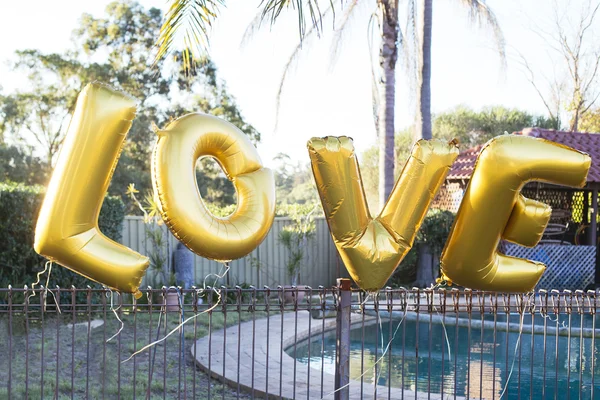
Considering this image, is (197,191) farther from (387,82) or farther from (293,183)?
(293,183)

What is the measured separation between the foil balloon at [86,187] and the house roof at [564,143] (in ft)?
41.7

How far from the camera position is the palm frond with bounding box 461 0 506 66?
13.8 m

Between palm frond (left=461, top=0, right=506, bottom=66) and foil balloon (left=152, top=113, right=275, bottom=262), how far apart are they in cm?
1126

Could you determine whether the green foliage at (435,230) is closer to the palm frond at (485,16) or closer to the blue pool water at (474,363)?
the blue pool water at (474,363)

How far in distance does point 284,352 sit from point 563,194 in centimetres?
1183

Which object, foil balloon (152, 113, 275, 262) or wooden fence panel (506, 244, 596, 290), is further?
wooden fence panel (506, 244, 596, 290)

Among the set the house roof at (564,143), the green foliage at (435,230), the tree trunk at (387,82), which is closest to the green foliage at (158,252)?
the tree trunk at (387,82)

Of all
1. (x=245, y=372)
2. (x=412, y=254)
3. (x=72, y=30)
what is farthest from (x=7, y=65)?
(x=245, y=372)

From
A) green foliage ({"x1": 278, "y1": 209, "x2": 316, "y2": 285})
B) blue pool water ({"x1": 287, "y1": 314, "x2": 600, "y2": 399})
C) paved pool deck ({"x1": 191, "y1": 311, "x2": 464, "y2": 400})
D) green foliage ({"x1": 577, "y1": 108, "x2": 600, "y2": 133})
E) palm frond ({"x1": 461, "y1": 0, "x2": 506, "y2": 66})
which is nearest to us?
paved pool deck ({"x1": 191, "y1": 311, "x2": 464, "y2": 400})

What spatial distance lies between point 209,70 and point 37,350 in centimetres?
1713

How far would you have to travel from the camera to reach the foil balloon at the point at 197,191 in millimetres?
3602

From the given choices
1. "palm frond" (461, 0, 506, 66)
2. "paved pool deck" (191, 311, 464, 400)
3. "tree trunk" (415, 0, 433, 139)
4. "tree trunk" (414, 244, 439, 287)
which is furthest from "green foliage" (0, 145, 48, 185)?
"palm frond" (461, 0, 506, 66)

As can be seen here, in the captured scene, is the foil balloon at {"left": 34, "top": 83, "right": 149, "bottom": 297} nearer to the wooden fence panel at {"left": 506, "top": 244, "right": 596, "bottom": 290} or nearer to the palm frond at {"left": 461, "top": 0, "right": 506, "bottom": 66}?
the palm frond at {"left": 461, "top": 0, "right": 506, "bottom": 66}

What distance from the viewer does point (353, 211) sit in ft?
12.9
